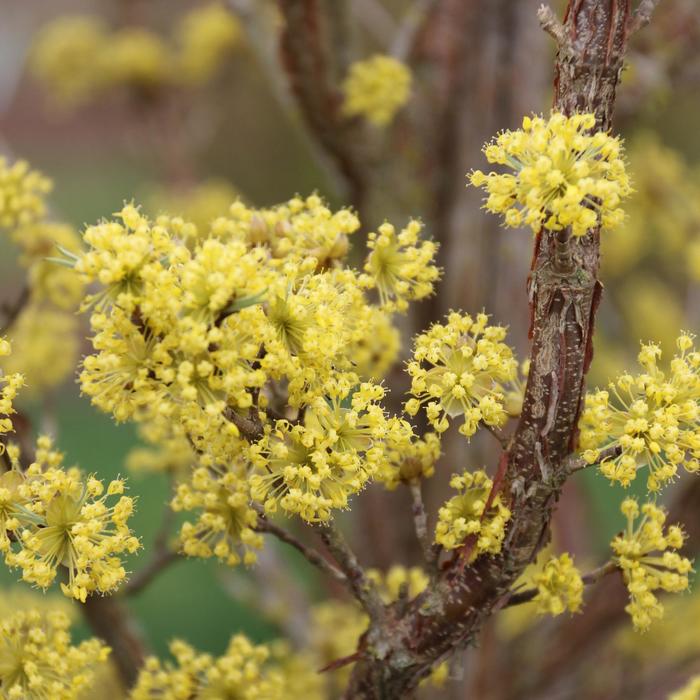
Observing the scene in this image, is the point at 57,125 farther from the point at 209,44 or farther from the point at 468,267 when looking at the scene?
the point at 468,267

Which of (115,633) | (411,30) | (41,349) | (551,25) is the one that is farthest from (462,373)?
(411,30)

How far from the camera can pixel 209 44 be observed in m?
2.38

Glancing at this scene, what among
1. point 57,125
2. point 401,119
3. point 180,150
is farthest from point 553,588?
point 57,125

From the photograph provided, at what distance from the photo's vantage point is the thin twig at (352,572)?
0.78 m

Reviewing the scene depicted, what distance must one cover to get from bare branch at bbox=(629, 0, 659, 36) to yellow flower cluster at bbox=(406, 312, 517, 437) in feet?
0.86

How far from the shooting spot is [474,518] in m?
0.78

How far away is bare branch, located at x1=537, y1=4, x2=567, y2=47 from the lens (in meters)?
0.70

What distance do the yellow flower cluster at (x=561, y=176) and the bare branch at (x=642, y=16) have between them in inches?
3.6

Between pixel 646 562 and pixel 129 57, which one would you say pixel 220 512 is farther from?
pixel 129 57

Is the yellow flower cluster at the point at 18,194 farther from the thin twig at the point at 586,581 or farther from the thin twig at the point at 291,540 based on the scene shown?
the thin twig at the point at 586,581

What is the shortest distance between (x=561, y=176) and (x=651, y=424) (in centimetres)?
22

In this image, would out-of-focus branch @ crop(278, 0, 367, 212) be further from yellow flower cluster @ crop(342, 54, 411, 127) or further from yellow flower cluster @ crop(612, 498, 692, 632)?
yellow flower cluster @ crop(612, 498, 692, 632)

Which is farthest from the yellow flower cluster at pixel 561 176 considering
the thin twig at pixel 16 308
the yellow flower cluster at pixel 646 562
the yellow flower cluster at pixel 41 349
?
the yellow flower cluster at pixel 41 349

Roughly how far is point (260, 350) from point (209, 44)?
188 centimetres
